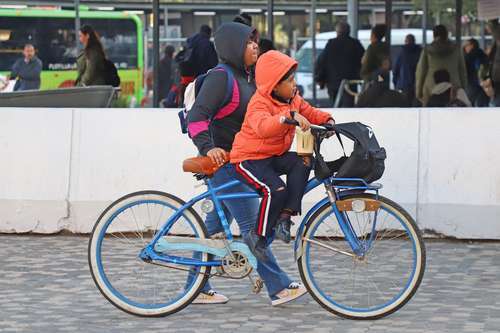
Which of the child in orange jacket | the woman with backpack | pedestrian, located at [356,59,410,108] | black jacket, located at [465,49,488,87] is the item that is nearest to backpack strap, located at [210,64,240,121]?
the woman with backpack

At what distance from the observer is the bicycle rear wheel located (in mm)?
6957

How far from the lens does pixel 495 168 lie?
32.0ft

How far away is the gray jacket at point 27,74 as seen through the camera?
90.7 ft

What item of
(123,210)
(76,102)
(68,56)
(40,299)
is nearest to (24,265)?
(40,299)

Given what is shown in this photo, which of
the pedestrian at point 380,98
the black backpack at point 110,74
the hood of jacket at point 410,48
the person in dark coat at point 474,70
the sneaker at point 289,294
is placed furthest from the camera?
the person in dark coat at point 474,70

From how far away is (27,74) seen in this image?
1094 inches

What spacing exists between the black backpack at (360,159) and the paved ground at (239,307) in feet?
2.35

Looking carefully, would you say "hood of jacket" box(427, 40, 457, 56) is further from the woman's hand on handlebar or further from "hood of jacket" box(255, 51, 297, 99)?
the woman's hand on handlebar

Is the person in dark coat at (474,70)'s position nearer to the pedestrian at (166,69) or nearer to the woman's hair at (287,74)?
the pedestrian at (166,69)

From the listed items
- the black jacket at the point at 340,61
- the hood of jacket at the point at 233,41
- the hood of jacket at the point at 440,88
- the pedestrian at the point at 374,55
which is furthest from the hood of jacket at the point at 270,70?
the black jacket at the point at 340,61

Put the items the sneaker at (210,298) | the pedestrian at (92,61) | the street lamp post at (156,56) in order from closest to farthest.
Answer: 1. the sneaker at (210,298)
2. the street lamp post at (156,56)
3. the pedestrian at (92,61)

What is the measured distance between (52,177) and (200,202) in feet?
11.1

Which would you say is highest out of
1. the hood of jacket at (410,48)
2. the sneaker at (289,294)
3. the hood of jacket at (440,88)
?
the hood of jacket at (410,48)

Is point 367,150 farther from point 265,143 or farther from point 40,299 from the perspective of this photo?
point 40,299
